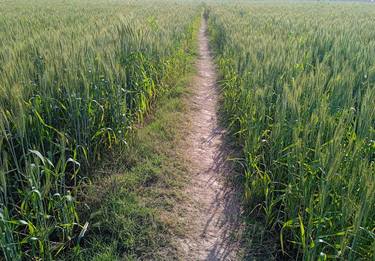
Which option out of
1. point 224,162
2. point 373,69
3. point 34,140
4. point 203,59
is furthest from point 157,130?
point 203,59

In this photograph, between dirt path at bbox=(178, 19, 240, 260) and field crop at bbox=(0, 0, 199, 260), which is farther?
dirt path at bbox=(178, 19, 240, 260)

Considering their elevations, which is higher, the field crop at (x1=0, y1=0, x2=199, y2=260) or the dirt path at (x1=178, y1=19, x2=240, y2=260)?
the field crop at (x1=0, y1=0, x2=199, y2=260)

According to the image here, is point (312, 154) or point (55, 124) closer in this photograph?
point (312, 154)

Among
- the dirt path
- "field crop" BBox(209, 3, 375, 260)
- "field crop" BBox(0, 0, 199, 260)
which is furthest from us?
the dirt path

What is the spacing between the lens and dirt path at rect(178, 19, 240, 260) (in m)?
2.61

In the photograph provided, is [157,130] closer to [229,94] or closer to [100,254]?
[229,94]

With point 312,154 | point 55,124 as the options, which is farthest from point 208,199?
point 55,124

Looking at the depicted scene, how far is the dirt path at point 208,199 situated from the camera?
2.61 metres

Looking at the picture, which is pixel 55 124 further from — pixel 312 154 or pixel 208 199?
pixel 312 154

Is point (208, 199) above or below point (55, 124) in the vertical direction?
below

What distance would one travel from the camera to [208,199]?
10.6ft

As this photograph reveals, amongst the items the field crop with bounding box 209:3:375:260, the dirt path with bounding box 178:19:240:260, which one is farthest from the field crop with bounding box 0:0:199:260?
the field crop with bounding box 209:3:375:260

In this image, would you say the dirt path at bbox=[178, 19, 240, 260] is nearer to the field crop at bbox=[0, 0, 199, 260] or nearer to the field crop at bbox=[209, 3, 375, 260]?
the field crop at bbox=[209, 3, 375, 260]

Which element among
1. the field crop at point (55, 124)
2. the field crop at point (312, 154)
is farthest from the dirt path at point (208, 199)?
the field crop at point (55, 124)
